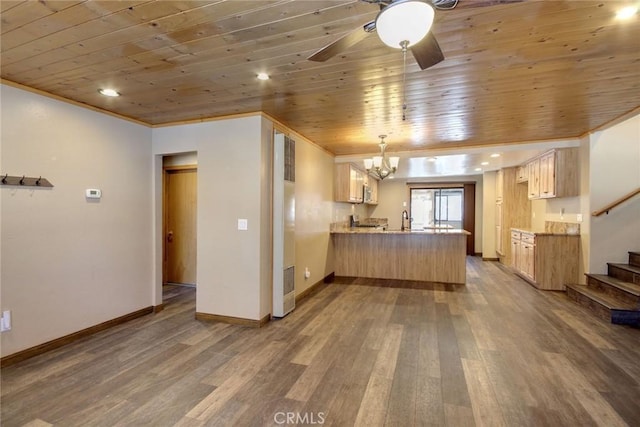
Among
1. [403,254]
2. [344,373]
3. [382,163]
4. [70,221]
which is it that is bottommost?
[344,373]

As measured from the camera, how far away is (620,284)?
13.1 ft

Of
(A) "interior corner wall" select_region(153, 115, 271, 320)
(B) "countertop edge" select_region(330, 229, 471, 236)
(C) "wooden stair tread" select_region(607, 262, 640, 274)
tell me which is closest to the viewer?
(A) "interior corner wall" select_region(153, 115, 271, 320)

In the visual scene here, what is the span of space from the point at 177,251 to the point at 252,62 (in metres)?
4.15

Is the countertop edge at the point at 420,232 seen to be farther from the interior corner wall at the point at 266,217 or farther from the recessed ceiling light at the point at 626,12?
the recessed ceiling light at the point at 626,12

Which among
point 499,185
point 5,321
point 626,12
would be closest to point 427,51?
point 626,12

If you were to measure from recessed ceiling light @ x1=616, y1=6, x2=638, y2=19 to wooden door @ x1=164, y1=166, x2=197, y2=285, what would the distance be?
5.25 m

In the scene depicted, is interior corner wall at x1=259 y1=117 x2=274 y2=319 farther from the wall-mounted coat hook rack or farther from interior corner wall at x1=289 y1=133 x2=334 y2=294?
the wall-mounted coat hook rack

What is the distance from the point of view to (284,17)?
181 cm

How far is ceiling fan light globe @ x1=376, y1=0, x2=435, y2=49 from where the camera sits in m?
1.26

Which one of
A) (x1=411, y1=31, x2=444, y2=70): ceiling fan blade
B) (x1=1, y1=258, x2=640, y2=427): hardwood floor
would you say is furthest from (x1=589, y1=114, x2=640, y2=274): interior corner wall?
(x1=411, y1=31, x2=444, y2=70): ceiling fan blade

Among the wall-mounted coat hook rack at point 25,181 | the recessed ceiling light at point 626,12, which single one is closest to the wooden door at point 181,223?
the wall-mounted coat hook rack at point 25,181

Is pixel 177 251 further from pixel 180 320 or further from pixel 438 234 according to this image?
pixel 438 234

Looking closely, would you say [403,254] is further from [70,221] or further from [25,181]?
[25,181]

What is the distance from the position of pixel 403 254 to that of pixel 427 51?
465 cm
